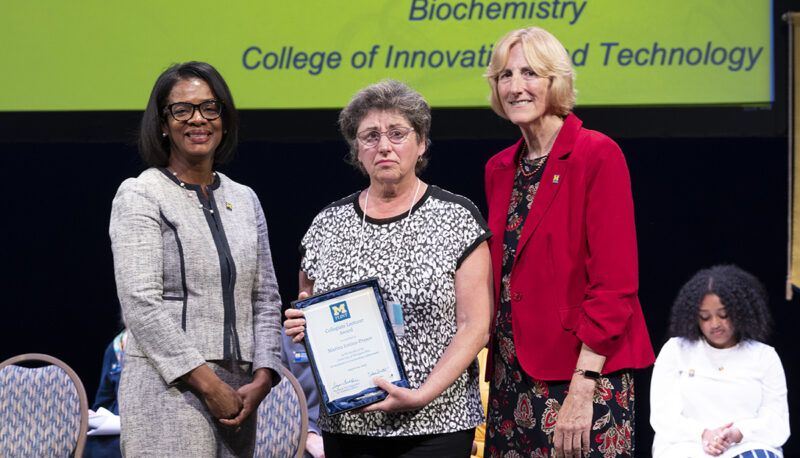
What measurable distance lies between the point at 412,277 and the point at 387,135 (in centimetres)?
36

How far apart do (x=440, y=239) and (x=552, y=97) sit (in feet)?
1.51

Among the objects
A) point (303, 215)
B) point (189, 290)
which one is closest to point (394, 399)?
point (189, 290)

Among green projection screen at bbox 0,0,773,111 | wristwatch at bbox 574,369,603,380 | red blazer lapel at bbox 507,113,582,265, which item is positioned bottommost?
wristwatch at bbox 574,369,603,380

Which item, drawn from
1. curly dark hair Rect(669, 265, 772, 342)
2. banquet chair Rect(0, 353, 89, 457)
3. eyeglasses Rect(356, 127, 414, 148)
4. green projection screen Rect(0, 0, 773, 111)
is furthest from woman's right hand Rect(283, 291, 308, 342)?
curly dark hair Rect(669, 265, 772, 342)

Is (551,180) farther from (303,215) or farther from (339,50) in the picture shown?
(303,215)

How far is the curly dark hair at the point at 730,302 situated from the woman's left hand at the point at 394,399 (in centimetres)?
279

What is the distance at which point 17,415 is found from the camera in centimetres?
347

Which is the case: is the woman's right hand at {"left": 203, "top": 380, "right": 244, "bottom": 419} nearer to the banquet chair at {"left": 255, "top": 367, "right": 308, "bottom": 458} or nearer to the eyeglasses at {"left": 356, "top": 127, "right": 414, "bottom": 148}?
the eyeglasses at {"left": 356, "top": 127, "right": 414, "bottom": 148}

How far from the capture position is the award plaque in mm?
2059

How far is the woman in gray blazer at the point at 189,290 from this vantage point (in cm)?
211

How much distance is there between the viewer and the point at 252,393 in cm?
222

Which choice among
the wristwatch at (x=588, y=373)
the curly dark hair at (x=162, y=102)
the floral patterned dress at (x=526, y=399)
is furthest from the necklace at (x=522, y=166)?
the curly dark hair at (x=162, y=102)

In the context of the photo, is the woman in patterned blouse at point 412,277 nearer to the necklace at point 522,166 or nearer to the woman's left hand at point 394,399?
the woman's left hand at point 394,399

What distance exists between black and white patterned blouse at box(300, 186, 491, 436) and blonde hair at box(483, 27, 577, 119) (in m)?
0.35
